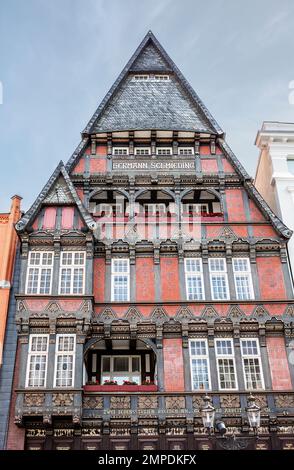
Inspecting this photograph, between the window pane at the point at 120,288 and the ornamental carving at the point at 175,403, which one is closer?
the ornamental carving at the point at 175,403

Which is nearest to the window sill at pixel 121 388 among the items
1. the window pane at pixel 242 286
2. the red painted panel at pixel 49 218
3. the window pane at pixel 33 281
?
the window pane at pixel 33 281

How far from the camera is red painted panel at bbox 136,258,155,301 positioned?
84.9 ft

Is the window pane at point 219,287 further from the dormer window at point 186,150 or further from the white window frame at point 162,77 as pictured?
the white window frame at point 162,77

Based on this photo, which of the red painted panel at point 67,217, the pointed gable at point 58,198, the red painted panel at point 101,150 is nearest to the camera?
the pointed gable at point 58,198

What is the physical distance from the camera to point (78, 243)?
2639cm

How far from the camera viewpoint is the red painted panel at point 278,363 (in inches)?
940

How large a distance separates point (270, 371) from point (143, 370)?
18.7ft

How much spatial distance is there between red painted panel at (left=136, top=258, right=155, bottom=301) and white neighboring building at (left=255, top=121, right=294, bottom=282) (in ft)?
24.7

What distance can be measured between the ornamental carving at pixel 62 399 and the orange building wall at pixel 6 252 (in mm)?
3744

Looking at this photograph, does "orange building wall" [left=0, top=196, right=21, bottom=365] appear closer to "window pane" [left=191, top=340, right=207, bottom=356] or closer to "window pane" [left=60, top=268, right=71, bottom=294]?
"window pane" [left=60, top=268, right=71, bottom=294]

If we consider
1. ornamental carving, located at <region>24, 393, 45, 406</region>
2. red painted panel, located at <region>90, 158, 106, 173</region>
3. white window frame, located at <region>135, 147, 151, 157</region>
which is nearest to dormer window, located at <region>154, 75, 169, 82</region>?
white window frame, located at <region>135, 147, 151, 157</region>

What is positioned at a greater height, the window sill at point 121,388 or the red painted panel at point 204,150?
the red painted panel at point 204,150

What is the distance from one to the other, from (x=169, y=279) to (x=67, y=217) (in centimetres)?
570

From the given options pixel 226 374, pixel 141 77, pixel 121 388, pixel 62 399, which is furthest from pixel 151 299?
pixel 141 77
